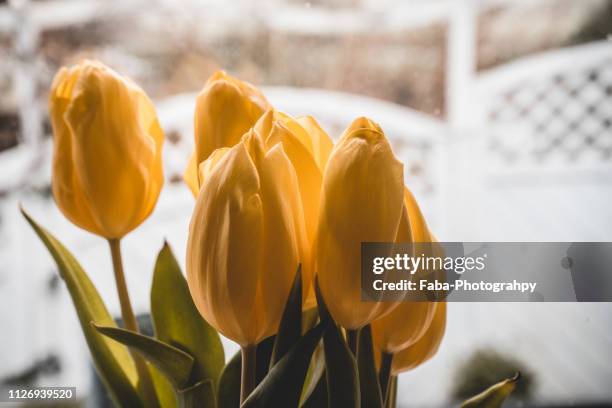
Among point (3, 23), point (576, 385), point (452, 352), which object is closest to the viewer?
point (576, 385)

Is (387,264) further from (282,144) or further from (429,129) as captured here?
(429,129)

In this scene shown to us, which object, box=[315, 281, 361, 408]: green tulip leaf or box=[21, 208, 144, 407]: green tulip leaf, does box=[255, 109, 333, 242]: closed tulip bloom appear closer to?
box=[315, 281, 361, 408]: green tulip leaf

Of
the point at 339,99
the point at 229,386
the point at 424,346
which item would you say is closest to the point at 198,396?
the point at 229,386

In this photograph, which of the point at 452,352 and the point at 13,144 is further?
the point at 13,144

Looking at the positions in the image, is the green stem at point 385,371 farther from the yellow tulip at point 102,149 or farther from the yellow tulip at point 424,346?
the yellow tulip at point 102,149

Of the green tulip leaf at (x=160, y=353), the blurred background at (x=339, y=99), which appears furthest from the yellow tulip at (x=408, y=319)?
the blurred background at (x=339, y=99)

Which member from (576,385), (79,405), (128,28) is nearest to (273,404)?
(79,405)
